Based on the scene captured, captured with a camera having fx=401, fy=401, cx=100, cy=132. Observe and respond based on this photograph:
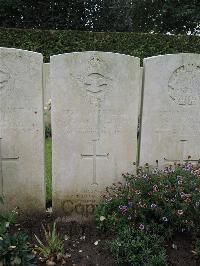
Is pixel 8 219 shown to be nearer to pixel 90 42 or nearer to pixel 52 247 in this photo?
pixel 52 247

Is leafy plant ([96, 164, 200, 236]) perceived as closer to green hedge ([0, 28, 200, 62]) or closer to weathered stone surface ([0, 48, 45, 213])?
weathered stone surface ([0, 48, 45, 213])

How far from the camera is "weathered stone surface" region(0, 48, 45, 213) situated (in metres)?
4.06

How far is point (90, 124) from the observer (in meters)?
4.20

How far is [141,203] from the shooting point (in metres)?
3.65

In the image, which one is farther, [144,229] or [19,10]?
[19,10]

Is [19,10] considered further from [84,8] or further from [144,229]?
[144,229]

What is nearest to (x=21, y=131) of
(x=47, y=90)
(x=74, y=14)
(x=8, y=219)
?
(x=8, y=219)

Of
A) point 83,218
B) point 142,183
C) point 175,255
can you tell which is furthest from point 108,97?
point 175,255

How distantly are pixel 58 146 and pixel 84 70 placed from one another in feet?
2.75

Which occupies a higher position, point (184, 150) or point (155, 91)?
point (155, 91)

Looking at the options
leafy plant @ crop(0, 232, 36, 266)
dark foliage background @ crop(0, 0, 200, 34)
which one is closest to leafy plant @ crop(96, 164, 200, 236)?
leafy plant @ crop(0, 232, 36, 266)

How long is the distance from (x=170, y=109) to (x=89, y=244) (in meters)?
1.65

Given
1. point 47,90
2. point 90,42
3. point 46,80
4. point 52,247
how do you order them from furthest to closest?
point 90,42 → point 47,90 → point 46,80 → point 52,247

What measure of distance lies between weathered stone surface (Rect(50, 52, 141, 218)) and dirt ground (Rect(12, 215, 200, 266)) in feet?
0.89
